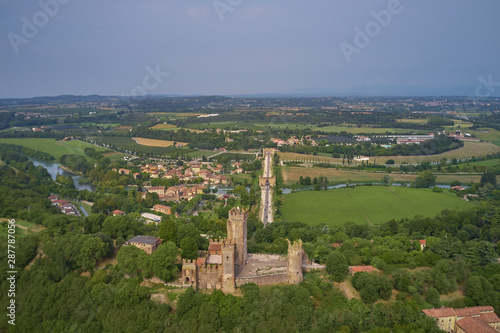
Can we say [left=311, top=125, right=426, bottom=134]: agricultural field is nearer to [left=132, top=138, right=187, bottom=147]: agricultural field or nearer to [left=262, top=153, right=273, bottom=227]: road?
[left=132, top=138, right=187, bottom=147]: agricultural field

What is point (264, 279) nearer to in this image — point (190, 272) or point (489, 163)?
point (190, 272)

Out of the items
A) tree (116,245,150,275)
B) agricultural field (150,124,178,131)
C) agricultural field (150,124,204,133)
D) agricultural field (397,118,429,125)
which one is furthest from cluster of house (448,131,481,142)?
tree (116,245,150,275)

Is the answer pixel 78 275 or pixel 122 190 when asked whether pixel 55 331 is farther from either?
pixel 122 190

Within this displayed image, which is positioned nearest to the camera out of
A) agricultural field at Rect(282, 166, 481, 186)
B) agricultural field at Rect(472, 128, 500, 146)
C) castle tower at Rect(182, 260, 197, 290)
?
castle tower at Rect(182, 260, 197, 290)

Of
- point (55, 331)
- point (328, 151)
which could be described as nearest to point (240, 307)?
point (55, 331)

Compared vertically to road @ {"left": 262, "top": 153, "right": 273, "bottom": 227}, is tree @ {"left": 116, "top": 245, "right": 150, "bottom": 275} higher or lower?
higher

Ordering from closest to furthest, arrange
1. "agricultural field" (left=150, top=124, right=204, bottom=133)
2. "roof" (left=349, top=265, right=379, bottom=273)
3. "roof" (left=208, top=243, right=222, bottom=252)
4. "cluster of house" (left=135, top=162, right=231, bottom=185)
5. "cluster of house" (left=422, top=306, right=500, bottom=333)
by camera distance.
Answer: "cluster of house" (left=422, top=306, right=500, bottom=333) < "roof" (left=349, top=265, right=379, bottom=273) < "roof" (left=208, top=243, right=222, bottom=252) < "cluster of house" (left=135, top=162, right=231, bottom=185) < "agricultural field" (left=150, top=124, right=204, bottom=133)

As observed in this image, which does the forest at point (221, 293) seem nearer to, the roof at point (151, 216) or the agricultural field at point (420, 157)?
the roof at point (151, 216)

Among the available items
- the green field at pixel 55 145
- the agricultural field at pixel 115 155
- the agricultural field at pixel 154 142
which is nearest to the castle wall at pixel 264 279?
the agricultural field at pixel 115 155
